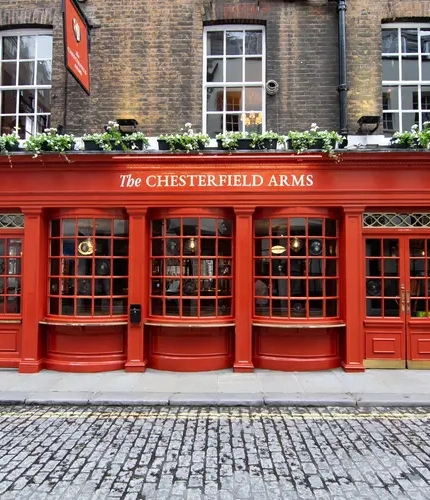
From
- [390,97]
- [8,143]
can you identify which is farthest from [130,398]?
[390,97]

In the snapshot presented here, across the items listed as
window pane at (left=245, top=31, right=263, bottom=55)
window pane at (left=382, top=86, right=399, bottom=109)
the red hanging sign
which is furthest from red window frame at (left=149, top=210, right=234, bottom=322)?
window pane at (left=382, top=86, right=399, bottom=109)

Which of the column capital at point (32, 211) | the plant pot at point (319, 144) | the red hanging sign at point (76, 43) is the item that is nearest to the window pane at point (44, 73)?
the red hanging sign at point (76, 43)

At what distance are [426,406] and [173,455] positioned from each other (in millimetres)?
3917

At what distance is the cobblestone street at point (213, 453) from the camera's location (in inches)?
154

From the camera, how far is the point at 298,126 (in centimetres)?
859

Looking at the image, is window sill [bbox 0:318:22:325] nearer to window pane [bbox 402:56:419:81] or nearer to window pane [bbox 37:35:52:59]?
window pane [bbox 37:35:52:59]

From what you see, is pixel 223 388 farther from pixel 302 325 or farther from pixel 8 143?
pixel 8 143

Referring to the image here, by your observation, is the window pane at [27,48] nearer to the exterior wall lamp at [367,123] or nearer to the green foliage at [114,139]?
the green foliage at [114,139]

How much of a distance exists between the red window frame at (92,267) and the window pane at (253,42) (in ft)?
14.4

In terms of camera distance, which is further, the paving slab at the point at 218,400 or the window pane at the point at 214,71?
the window pane at the point at 214,71

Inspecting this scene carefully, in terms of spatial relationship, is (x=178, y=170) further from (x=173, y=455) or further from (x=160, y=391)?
(x=173, y=455)

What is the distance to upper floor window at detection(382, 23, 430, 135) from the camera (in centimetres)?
880

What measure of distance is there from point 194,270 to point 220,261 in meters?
0.53

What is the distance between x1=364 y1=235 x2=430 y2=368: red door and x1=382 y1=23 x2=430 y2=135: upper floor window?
2466 mm
